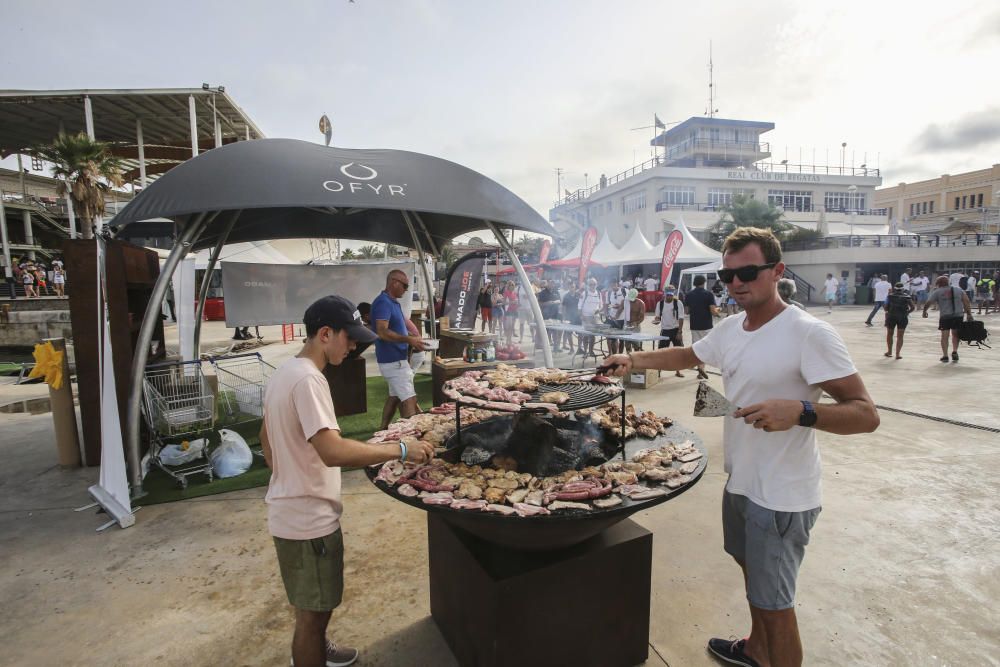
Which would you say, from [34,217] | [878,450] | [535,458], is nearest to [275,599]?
[535,458]

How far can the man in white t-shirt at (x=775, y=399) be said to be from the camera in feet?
6.45

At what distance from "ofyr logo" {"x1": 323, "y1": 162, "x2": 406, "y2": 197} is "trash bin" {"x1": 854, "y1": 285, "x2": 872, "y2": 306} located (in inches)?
1358

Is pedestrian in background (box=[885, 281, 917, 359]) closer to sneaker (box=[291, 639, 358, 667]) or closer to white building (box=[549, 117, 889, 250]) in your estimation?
sneaker (box=[291, 639, 358, 667])

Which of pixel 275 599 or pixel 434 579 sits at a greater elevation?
pixel 434 579

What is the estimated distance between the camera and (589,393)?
2836mm

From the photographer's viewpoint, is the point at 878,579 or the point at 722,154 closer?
the point at 878,579

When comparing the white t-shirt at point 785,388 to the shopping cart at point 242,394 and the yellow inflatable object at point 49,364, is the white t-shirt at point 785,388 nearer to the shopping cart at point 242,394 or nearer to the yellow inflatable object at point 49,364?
Result: the shopping cart at point 242,394

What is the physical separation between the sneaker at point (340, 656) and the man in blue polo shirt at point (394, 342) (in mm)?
3079

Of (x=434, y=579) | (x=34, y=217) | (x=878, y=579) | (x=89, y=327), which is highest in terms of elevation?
(x=34, y=217)

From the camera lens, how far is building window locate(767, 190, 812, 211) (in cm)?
4642

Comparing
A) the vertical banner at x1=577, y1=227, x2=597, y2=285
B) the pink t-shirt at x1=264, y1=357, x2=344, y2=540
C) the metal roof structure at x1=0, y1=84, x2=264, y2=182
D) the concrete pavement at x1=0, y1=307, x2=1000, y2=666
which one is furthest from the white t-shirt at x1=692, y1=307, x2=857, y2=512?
the metal roof structure at x1=0, y1=84, x2=264, y2=182

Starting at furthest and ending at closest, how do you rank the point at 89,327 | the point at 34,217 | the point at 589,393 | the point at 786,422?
1. the point at 34,217
2. the point at 89,327
3. the point at 589,393
4. the point at 786,422

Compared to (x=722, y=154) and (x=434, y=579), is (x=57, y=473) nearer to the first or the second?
(x=434, y=579)

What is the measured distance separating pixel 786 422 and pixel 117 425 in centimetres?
521
